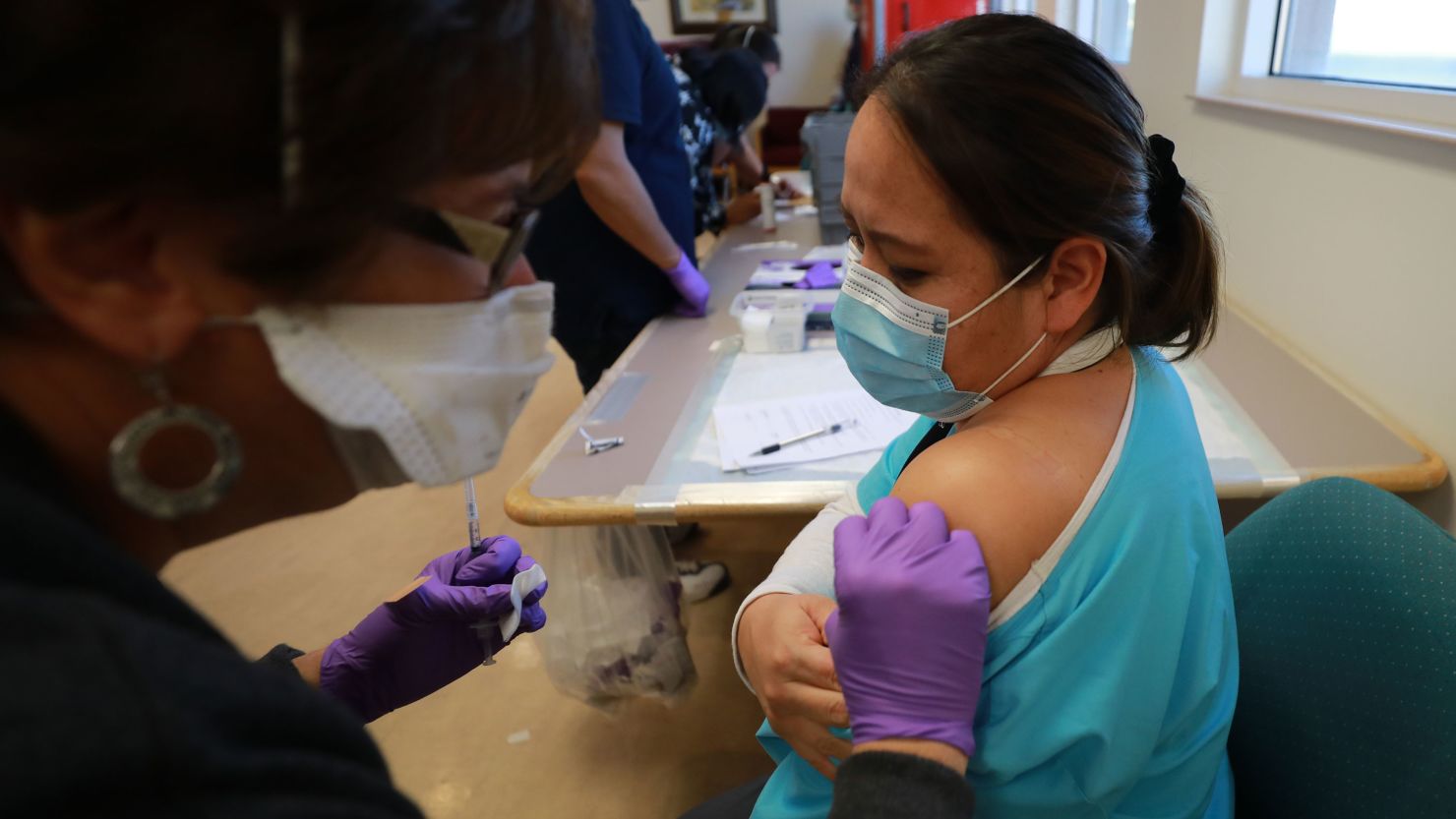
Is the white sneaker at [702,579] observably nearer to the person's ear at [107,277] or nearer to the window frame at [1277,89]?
the window frame at [1277,89]

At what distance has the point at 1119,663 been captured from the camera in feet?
2.38

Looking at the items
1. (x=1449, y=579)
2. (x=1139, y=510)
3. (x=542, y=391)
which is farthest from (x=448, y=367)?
(x=542, y=391)

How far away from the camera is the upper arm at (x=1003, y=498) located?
0.74 metres

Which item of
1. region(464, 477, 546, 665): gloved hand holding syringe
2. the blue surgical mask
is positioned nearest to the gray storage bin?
the blue surgical mask

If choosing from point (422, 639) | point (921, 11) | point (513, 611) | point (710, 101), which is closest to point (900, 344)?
point (513, 611)

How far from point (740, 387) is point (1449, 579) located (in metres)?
1.13

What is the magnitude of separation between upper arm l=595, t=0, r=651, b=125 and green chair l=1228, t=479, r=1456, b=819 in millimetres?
1502

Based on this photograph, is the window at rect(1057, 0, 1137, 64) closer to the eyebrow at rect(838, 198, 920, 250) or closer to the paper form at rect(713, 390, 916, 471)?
the paper form at rect(713, 390, 916, 471)

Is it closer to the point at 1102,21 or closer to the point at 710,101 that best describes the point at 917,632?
the point at 710,101

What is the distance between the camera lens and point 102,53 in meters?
0.37

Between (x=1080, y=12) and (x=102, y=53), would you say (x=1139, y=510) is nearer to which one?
(x=102, y=53)

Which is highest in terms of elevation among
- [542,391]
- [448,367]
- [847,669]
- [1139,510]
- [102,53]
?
[102,53]

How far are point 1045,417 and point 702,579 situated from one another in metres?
1.76

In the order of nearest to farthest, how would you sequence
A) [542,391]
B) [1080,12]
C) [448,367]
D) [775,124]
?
[448,367], [1080,12], [542,391], [775,124]
